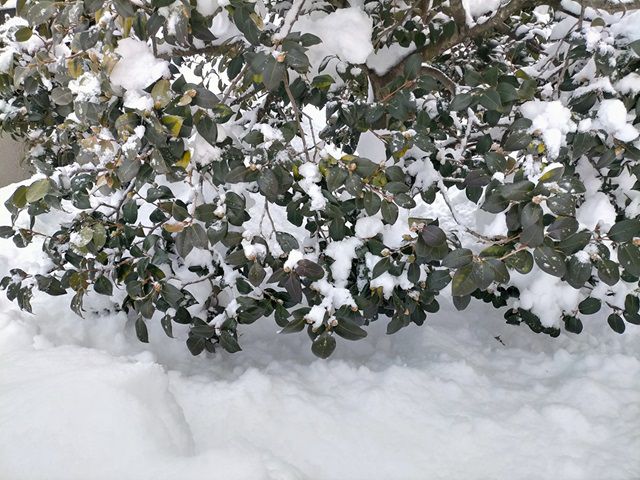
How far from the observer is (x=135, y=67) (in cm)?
112

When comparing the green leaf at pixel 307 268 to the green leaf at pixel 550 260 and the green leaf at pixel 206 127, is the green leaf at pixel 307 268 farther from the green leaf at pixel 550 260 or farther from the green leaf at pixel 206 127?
the green leaf at pixel 550 260

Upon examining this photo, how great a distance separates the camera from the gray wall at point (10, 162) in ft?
11.0

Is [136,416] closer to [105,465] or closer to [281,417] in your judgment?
[105,465]

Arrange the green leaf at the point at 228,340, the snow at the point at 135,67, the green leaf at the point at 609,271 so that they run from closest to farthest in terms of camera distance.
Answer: the snow at the point at 135,67 → the green leaf at the point at 609,271 → the green leaf at the point at 228,340

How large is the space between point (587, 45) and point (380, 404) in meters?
1.05

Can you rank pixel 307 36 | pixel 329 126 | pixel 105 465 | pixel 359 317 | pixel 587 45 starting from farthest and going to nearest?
pixel 329 126 < pixel 359 317 < pixel 587 45 < pixel 307 36 < pixel 105 465

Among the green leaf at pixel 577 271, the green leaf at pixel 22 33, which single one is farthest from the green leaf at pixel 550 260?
the green leaf at pixel 22 33

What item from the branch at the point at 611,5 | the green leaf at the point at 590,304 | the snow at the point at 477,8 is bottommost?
the green leaf at the point at 590,304

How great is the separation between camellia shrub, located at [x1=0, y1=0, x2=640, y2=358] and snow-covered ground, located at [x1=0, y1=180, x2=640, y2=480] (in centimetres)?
14

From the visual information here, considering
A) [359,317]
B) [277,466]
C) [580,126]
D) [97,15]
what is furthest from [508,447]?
[97,15]

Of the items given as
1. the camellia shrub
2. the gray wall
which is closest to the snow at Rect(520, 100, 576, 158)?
the camellia shrub

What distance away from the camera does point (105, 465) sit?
0.95m

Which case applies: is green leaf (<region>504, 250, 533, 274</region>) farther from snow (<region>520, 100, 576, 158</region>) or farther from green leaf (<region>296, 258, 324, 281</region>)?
green leaf (<region>296, 258, 324, 281</region>)

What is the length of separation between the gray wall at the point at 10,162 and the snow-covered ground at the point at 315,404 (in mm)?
1934
